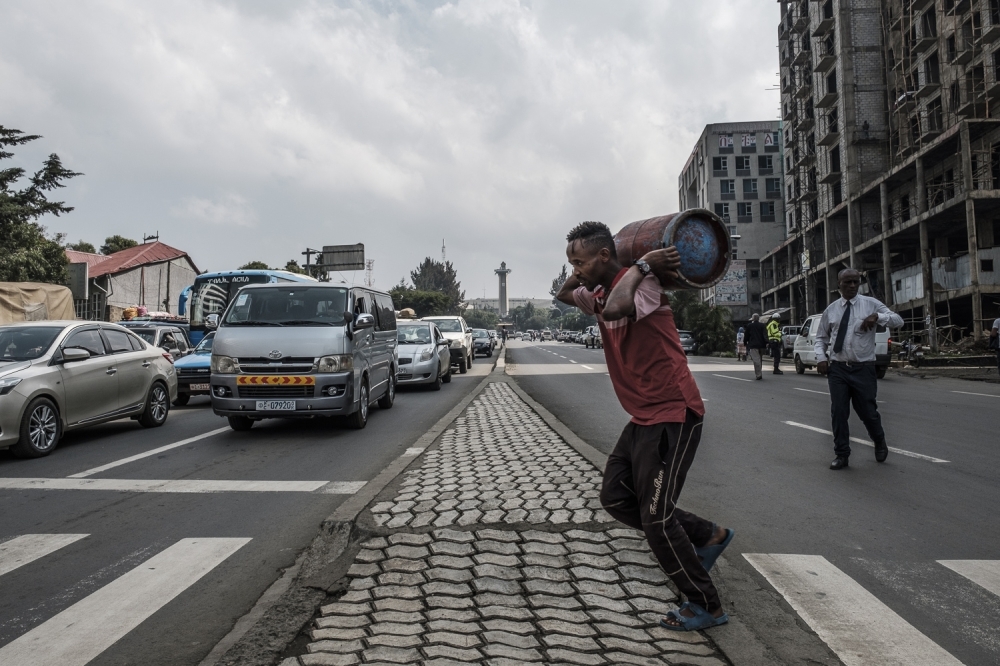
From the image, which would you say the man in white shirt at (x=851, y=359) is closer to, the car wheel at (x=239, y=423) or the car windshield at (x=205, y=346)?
the car wheel at (x=239, y=423)

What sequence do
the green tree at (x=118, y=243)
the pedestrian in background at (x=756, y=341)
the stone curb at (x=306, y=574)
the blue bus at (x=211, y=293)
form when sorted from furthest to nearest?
1. the green tree at (x=118, y=243)
2. the blue bus at (x=211, y=293)
3. the pedestrian in background at (x=756, y=341)
4. the stone curb at (x=306, y=574)

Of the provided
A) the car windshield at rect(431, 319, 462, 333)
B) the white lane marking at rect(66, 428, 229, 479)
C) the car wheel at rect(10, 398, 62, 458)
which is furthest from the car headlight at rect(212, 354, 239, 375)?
the car windshield at rect(431, 319, 462, 333)

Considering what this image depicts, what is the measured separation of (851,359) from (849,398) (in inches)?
15.5

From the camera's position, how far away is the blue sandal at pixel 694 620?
3.03 metres

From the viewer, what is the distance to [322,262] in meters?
48.0

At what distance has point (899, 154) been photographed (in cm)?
3941

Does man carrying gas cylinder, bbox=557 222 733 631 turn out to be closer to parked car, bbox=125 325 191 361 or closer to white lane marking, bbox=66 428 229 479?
white lane marking, bbox=66 428 229 479

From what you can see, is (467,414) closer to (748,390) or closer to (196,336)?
(748,390)

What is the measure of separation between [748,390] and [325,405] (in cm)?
992

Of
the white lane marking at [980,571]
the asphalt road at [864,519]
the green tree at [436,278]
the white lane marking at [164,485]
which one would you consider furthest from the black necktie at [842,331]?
the green tree at [436,278]

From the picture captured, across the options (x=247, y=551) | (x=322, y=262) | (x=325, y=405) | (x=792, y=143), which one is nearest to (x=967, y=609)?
(x=247, y=551)

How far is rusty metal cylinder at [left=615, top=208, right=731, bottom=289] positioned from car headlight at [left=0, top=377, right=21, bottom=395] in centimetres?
752

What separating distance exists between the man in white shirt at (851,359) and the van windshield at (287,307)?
6.17m

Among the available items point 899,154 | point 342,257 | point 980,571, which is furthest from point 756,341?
point 342,257
